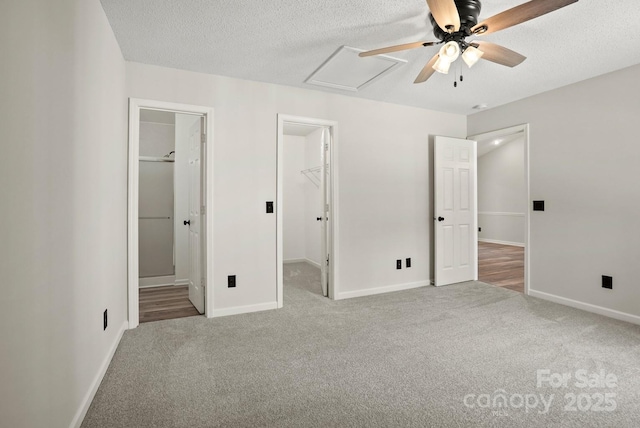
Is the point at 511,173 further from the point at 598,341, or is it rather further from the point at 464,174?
the point at 598,341

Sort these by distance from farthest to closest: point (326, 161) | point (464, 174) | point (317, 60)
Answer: point (464, 174) → point (326, 161) → point (317, 60)

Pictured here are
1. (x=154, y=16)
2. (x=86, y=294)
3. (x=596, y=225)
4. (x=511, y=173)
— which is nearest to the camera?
(x=86, y=294)

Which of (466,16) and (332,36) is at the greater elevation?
(332,36)

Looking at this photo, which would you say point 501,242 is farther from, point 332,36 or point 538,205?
point 332,36

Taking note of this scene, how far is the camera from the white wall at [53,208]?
3.34ft

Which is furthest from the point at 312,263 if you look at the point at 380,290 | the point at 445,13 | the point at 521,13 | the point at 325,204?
the point at 521,13

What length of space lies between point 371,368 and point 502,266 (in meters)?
4.56

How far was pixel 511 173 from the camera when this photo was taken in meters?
8.55

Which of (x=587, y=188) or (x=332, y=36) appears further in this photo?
(x=587, y=188)

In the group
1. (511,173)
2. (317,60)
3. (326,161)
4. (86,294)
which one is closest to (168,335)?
(86,294)

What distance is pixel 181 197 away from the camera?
4.50 meters

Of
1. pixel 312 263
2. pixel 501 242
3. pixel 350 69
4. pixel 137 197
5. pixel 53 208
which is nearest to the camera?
pixel 53 208

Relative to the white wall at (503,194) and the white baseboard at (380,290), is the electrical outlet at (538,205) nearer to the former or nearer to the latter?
the white baseboard at (380,290)

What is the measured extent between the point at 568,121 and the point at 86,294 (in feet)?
15.3
